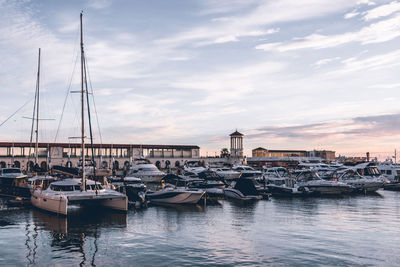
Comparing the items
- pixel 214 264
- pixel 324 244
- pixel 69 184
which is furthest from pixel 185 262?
pixel 69 184

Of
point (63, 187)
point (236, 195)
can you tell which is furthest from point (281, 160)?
point (63, 187)

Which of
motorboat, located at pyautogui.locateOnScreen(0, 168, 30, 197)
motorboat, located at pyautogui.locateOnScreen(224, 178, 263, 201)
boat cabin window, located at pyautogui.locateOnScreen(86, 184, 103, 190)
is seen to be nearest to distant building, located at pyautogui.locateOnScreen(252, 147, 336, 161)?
motorboat, located at pyautogui.locateOnScreen(224, 178, 263, 201)

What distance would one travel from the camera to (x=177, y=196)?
3750 centimetres

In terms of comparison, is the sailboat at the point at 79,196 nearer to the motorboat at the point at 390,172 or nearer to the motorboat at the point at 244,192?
the motorboat at the point at 244,192

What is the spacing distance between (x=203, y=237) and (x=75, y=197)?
11.2m

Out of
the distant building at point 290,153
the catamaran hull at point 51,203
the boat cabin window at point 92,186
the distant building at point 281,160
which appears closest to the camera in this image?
the catamaran hull at point 51,203

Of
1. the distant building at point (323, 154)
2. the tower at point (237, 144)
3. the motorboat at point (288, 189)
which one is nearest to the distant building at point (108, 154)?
the tower at point (237, 144)

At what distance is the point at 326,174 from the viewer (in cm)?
6375

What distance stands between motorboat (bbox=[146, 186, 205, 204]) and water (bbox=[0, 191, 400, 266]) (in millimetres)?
2446

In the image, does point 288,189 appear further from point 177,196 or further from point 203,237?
point 203,237

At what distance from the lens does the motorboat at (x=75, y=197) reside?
28922 millimetres

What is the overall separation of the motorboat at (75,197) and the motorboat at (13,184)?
9.21 meters

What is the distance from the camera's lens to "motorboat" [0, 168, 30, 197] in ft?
135

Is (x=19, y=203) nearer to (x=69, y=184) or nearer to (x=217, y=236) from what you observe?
(x=69, y=184)
